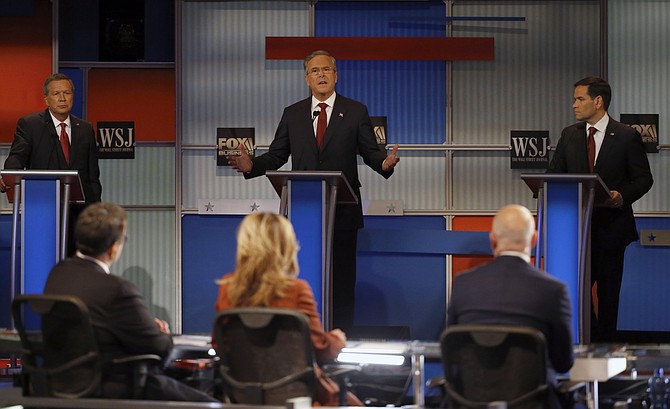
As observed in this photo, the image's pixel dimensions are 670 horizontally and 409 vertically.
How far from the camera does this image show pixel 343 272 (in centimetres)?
583

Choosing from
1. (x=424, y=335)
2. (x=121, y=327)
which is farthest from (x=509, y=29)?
(x=121, y=327)

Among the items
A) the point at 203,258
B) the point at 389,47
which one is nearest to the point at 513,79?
the point at 389,47

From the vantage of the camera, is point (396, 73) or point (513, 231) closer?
point (513, 231)

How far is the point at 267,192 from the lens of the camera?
8.09 metres

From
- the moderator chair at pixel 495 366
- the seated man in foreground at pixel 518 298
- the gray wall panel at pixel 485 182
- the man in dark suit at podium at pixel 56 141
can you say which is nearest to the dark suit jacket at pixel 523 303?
the seated man in foreground at pixel 518 298

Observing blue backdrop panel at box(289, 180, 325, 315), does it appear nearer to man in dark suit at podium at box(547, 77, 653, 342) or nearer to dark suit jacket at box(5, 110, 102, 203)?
man in dark suit at podium at box(547, 77, 653, 342)

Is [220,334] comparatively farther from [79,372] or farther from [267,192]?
[267,192]

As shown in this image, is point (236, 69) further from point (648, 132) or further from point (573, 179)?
point (573, 179)

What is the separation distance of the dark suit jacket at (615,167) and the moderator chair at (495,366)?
2642mm

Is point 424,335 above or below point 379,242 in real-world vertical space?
below

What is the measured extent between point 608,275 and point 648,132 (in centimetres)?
254

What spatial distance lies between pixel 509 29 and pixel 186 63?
2.63 metres

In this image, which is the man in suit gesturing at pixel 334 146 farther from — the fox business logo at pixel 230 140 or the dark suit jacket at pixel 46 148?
the fox business logo at pixel 230 140

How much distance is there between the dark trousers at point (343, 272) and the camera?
5805 mm
